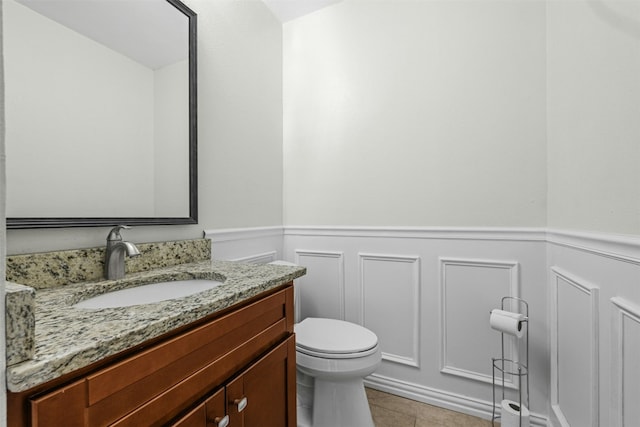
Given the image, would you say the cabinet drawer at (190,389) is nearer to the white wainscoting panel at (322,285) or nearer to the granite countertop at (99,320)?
the granite countertop at (99,320)

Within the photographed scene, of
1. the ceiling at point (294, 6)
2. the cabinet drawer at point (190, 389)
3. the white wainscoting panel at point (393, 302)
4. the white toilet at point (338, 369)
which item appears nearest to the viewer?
the cabinet drawer at point (190, 389)

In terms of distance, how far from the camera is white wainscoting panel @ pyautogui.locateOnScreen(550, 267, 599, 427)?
98 centimetres

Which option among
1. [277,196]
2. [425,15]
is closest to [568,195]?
[425,15]

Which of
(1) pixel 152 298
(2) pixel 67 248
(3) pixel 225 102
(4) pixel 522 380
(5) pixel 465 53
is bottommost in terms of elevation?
(4) pixel 522 380

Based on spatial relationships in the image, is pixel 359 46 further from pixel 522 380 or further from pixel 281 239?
pixel 522 380

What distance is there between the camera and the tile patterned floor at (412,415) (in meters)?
1.53

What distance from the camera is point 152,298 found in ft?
3.37

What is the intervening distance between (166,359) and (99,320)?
6.1 inches

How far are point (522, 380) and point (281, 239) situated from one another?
1.54 metres

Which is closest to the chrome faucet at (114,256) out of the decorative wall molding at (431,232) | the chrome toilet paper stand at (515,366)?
the decorative wall molding at (431,232)

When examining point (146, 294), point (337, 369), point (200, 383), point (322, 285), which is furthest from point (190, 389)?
point (322, 285)

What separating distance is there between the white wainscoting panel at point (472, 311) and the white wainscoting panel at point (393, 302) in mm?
148

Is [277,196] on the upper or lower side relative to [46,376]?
upper

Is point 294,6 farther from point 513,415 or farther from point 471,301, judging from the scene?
point 513,415
